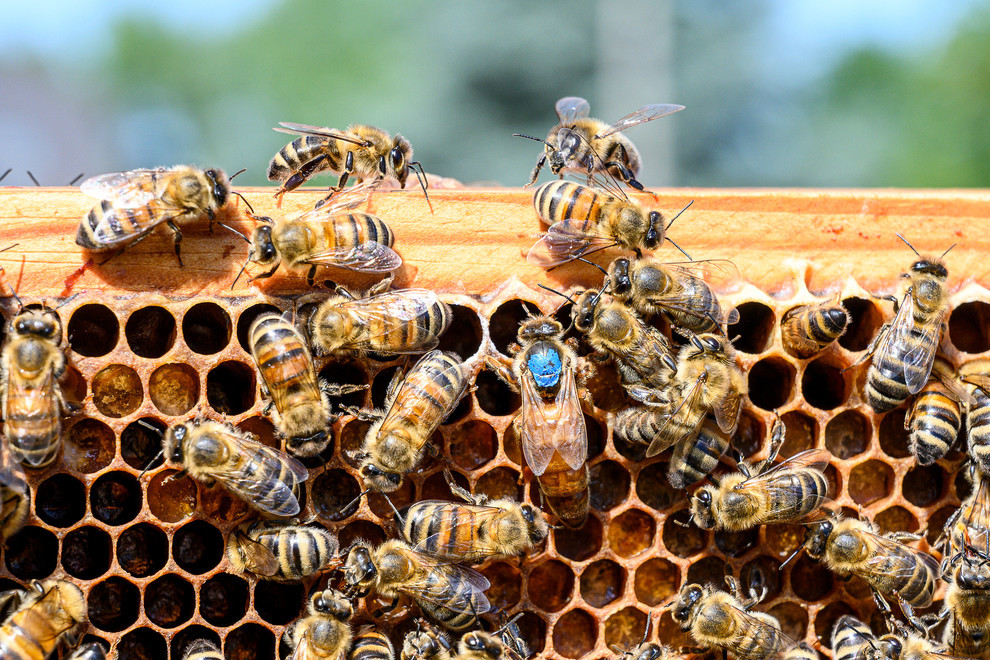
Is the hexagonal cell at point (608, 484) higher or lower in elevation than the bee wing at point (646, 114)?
lower

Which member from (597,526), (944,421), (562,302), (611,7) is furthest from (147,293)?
(611,7)

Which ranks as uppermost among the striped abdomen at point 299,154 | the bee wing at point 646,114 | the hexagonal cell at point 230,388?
the bee wing at point 646,114

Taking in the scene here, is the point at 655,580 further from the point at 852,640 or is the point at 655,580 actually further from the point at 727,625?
the point at 852,640

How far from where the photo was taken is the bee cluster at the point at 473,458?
274cm

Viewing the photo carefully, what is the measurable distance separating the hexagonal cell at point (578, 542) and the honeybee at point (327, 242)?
1204mm

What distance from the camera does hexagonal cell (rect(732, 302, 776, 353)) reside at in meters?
3.20

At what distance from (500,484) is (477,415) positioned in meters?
0.32

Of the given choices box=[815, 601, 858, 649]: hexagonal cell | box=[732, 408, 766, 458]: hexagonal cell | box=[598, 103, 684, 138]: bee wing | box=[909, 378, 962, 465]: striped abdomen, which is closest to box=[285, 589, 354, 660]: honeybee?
box=[732, 408, 766, 458]: hexagonal cell

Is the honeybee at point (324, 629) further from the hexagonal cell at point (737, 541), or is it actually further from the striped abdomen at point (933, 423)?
the striped abdomen at point (933, 423)

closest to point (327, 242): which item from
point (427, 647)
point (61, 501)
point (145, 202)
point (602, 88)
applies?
point (145, 202)

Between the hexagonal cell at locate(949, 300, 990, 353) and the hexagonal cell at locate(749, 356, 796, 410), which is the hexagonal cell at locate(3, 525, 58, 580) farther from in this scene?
the hexagonal cell at locate(949, 300, 990, 353)

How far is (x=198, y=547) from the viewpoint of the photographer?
9.80 ft

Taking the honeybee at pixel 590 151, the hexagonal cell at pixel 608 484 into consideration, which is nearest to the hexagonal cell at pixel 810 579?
the hexagonal cell at pixel 608 484

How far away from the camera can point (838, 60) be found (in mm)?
10234
